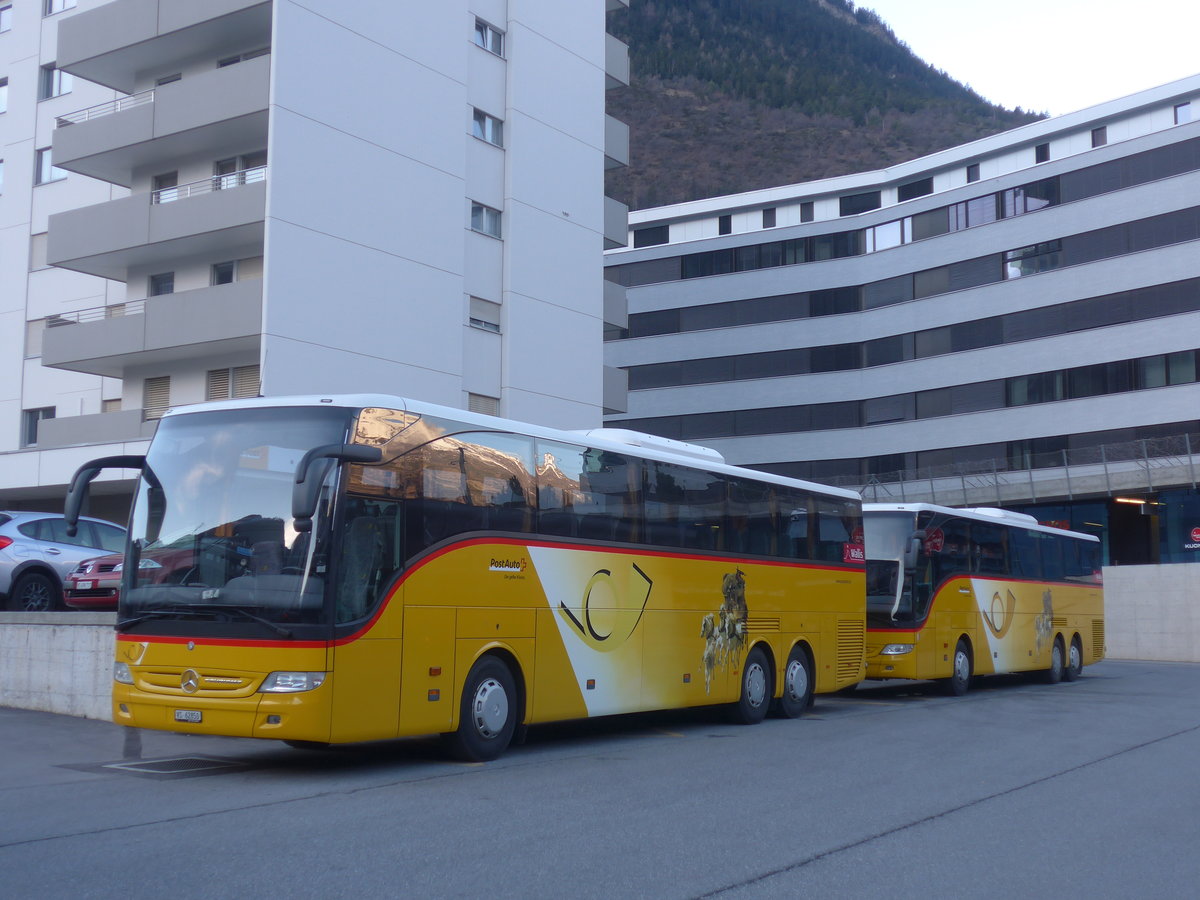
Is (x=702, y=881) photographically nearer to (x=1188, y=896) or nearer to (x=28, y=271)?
(x=1188, y=896)

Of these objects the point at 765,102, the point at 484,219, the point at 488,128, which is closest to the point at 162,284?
the point at 484,219

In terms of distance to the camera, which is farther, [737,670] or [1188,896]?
[737,670]

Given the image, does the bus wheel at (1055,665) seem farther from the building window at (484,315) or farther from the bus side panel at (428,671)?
the bus side panel at (428,671)

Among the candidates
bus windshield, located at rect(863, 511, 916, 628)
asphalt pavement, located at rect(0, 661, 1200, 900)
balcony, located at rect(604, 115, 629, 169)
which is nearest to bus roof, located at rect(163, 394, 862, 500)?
bus windshield, located at rect(863, 511, 916, 628)

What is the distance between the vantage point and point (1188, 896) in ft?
22.5

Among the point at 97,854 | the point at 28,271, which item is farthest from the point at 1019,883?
the point at 28,271

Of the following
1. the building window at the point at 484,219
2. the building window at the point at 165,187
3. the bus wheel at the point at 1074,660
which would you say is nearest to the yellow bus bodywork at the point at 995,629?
the bus wheel at the point at 1074,660

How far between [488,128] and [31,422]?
48.7ft

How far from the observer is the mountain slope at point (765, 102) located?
133 meters

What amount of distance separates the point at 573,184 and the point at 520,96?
3.02m

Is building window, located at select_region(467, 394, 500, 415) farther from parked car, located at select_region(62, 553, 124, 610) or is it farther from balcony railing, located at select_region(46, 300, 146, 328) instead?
parked car, located at select_region(62, 553, 124, 610)

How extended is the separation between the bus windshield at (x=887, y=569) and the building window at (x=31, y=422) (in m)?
23.9

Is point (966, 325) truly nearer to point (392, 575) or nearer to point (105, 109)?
point (105, 109)

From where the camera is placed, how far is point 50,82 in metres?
37.3
